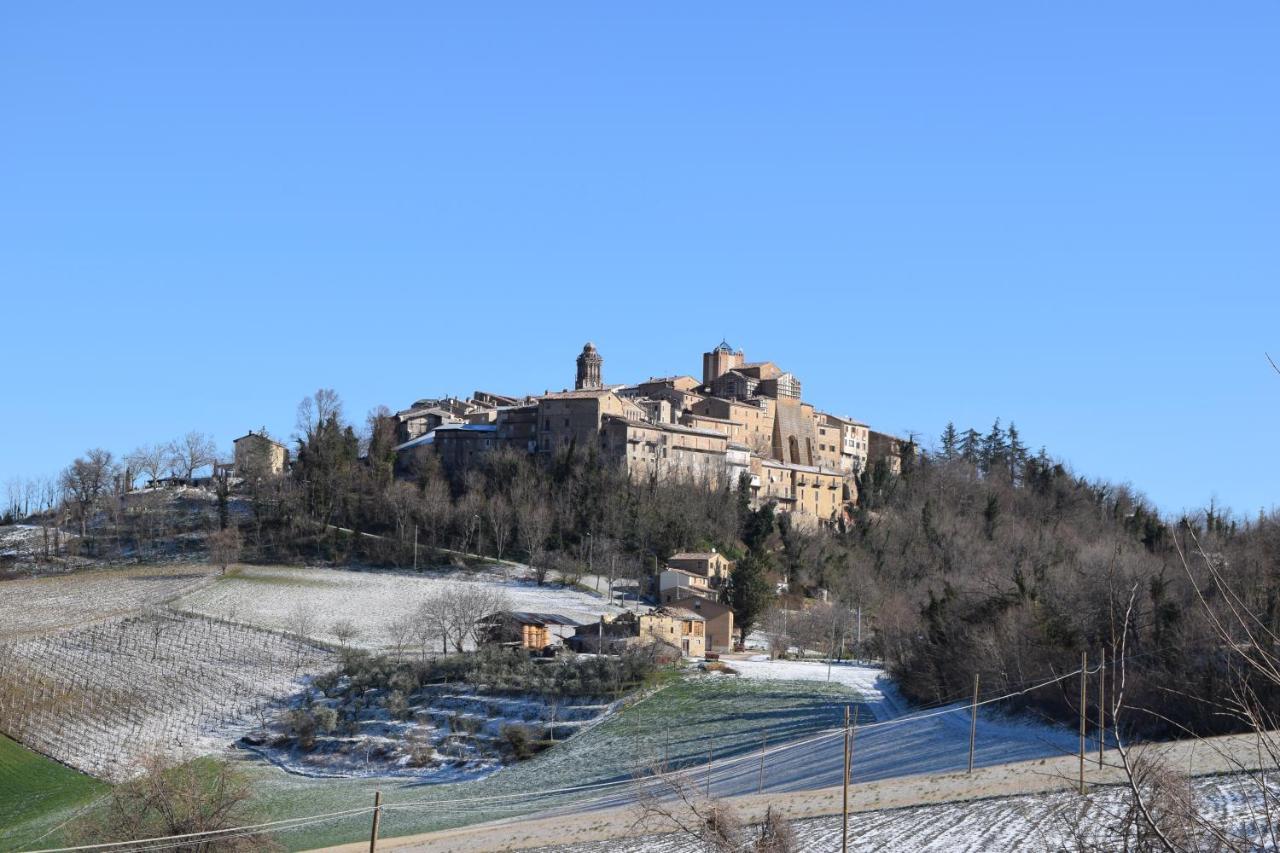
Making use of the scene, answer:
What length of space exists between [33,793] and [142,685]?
14.6 m

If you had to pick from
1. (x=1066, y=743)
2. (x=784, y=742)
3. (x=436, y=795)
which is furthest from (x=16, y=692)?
(x=1066, y=743)

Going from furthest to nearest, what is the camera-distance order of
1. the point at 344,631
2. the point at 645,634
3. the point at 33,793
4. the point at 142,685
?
the point at 344,631
the point at 645,634
the point at 142,685
the point at 33,793

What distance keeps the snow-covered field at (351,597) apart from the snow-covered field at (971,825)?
4021 cm

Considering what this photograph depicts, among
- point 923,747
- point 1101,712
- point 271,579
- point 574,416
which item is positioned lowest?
point 923,747

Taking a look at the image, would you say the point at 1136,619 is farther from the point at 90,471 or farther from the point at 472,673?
the point at 90,471

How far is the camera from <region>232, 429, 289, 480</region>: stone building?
91.1m

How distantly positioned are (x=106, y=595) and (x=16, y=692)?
670 inches

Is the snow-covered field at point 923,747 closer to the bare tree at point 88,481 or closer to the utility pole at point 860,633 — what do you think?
the utility pole at point 860,633

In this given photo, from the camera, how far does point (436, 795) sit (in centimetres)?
3875

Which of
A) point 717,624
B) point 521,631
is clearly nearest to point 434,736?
point 521,631

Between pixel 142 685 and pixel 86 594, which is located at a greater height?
pixel 86 594

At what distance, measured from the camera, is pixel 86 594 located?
228 ft

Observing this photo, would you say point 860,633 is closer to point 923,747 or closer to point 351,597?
point 351,597

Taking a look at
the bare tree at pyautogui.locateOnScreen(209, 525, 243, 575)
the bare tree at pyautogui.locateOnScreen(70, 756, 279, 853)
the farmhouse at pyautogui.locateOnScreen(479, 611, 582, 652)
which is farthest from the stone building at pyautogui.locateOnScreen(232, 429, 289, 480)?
the bare tree at pyautogui.locateOnScreen(70, 756, 279, 853)
